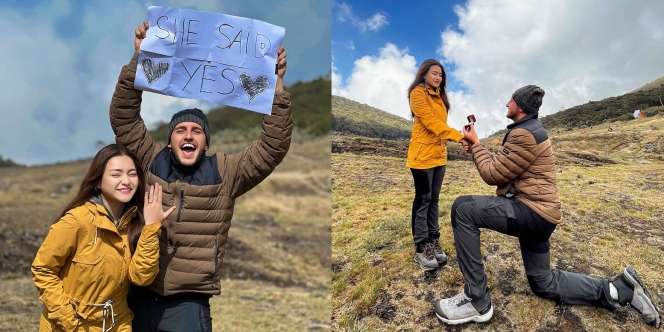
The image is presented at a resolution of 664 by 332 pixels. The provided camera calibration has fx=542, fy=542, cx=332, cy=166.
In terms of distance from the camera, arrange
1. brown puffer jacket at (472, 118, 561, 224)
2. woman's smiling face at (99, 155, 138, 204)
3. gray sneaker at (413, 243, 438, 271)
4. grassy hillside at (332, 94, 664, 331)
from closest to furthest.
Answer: woman's smiling face at (99, 155, 138, 204) < brown puffer jacket at (472, 118, 561, 224) < grassy hillside at (332, 94, 664, 331) < gray sneaker at (413, 243, 438, 271)

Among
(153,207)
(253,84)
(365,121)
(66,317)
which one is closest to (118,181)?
(153,207)

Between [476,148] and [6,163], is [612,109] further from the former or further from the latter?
[6,163]

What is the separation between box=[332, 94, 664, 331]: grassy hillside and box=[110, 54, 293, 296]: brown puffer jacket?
174 centimetres

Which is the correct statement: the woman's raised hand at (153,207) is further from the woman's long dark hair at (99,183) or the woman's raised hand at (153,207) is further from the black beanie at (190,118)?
the black beanie at (190,118)

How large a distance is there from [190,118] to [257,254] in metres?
10.8

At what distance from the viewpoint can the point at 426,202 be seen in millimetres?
4172

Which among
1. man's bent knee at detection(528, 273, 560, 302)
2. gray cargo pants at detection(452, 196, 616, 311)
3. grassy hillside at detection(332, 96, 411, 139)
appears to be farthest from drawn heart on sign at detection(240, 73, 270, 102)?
man's bent knee at detection(528, 273, 560, 302)

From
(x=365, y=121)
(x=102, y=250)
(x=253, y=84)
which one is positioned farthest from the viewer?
(x=365, y=121)

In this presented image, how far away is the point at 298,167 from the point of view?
27.5 m

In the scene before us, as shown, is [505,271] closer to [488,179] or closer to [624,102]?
[488,179]

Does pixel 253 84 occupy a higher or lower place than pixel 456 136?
higher

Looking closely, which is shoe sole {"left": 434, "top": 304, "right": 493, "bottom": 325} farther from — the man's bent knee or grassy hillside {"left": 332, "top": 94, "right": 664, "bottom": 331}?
the man's bent knee

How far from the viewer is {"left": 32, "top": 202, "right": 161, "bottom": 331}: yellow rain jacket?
2.49 metres

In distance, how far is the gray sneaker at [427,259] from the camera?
4.20 metres
